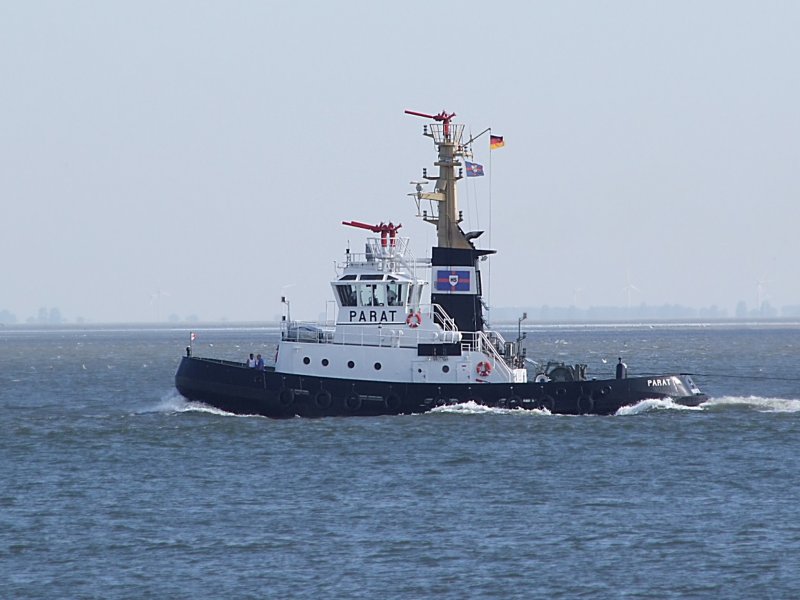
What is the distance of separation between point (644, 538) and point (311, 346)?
19.3m

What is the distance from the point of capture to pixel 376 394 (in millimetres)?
43500

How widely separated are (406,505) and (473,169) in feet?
59.6

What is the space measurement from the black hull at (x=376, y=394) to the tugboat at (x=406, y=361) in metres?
0.03

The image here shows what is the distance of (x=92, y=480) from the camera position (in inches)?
1318

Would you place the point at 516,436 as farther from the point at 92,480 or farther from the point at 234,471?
the point at 92,480

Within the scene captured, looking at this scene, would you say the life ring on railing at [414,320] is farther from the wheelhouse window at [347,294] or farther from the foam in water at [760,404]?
the foam in water at [760,404]

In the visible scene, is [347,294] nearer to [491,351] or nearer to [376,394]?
[376,394]

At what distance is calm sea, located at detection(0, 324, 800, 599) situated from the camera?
2373 cm

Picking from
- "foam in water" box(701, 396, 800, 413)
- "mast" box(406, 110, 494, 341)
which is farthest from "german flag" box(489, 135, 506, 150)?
"foam in water" box(701, 396, 800, 413)

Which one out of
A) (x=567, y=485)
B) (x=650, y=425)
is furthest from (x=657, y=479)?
(x=650, y=425)

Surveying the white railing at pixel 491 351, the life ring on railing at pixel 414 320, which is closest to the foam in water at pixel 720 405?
the white railing at pixel 491 351

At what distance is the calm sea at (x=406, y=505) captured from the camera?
23.7 meters

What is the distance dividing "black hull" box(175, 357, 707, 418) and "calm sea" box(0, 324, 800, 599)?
529 mm

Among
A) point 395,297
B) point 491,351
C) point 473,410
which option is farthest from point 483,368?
point 395,297
